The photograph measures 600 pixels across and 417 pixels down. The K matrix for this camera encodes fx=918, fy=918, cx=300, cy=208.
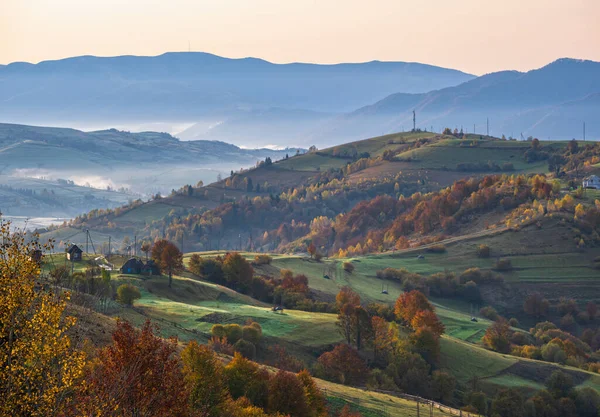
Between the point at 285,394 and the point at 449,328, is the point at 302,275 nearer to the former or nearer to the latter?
the point at 449,328

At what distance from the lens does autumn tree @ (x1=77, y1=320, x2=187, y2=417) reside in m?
34.7

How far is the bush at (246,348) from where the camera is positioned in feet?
286

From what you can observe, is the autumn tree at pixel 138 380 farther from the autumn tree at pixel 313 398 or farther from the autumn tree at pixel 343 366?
the autumn tree at pixel 343 366

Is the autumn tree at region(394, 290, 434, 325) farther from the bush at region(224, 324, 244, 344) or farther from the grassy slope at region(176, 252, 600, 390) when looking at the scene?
the bush at region(224, 324, 244, 344)

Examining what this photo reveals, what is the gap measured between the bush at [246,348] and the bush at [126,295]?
45.6ft

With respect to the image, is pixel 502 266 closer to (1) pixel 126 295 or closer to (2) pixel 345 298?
(2) pixel 345 298

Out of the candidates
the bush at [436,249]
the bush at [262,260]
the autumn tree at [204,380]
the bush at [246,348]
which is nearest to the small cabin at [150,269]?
the bush at [246,348]

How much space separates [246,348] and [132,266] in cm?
3646

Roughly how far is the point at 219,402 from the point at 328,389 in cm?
2306

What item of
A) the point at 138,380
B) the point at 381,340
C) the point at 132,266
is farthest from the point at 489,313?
the point at 138,380

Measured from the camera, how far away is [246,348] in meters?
87.8

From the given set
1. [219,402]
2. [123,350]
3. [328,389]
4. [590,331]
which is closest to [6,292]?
[123,350]

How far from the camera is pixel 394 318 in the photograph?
421 ft

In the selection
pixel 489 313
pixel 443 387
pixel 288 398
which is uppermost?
pixel 288 398
